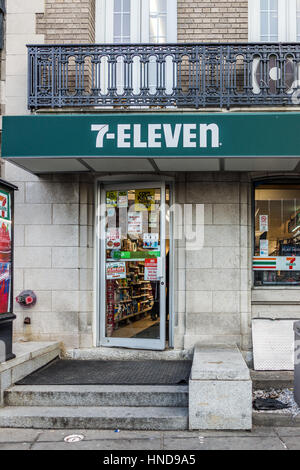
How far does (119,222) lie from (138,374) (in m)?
2.54

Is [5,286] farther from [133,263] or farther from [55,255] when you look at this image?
[133,263]

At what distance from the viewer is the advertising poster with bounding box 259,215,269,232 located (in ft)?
26.0

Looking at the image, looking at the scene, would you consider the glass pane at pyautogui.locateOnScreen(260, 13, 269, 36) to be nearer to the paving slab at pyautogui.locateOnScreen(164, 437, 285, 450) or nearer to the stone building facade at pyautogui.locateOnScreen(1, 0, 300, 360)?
the stone building facade at pyautogui.locateOnScreen(1, 0, 300, 360)

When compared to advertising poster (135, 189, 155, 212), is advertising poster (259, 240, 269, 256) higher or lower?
lower

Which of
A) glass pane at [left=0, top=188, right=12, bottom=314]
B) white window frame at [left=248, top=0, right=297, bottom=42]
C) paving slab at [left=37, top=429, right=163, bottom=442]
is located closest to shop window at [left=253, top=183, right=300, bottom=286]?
white window frame at [left=248, top=0, right=297, bottom=42]

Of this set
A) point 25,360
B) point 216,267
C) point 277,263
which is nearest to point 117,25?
point 216,267

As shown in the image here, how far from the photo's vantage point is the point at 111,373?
6.75 m

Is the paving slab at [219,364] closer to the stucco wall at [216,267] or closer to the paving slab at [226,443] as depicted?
the stucco wall at [216,267]

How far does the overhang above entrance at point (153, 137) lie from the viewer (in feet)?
20.7

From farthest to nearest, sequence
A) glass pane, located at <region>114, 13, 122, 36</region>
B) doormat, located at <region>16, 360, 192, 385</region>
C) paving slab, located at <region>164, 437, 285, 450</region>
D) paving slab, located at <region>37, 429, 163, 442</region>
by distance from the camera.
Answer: glass pane, located at <region>114, 13, 122, 36</region> < doormat, located at <region>16, 360, 192, 385</region> < paving slab, located at <region>37, 429, 163, 442</region> < paving slab, located at <region>164, 437, 285, 450</region>

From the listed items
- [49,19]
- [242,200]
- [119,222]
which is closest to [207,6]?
[49,19]

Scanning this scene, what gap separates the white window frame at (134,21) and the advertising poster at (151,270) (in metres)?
3.79

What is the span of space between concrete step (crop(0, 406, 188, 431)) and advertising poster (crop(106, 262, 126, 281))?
2.66 meters
